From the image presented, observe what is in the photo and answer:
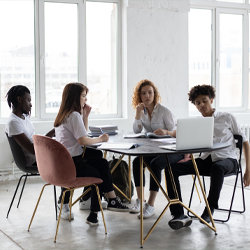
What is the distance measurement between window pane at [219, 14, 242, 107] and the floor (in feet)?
10.2

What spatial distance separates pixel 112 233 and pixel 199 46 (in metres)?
4.05

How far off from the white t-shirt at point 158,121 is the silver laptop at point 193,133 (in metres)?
1.04

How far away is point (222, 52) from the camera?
630 centimetres

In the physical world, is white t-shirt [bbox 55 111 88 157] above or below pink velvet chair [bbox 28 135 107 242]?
above

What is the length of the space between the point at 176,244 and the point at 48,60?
3.32 meters

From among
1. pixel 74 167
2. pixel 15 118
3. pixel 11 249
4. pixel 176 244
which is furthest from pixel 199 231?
pixel 15 118

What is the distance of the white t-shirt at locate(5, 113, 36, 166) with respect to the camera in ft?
10.5

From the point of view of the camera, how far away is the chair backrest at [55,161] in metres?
2.67

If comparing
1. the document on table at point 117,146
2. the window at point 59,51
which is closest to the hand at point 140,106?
the document on table at point 117,146

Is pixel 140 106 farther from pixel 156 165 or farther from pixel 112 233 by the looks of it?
pixel 112 233

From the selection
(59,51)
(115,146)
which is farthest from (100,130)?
(59,51)

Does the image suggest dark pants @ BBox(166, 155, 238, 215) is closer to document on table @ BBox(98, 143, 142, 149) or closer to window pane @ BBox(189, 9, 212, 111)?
document on table @ BBox(98, 143, 142, 149)

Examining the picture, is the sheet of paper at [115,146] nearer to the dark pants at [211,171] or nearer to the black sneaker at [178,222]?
the dark pants at [211,171]

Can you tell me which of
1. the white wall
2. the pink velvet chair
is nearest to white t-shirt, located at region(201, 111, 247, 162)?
the pink velvet chair
